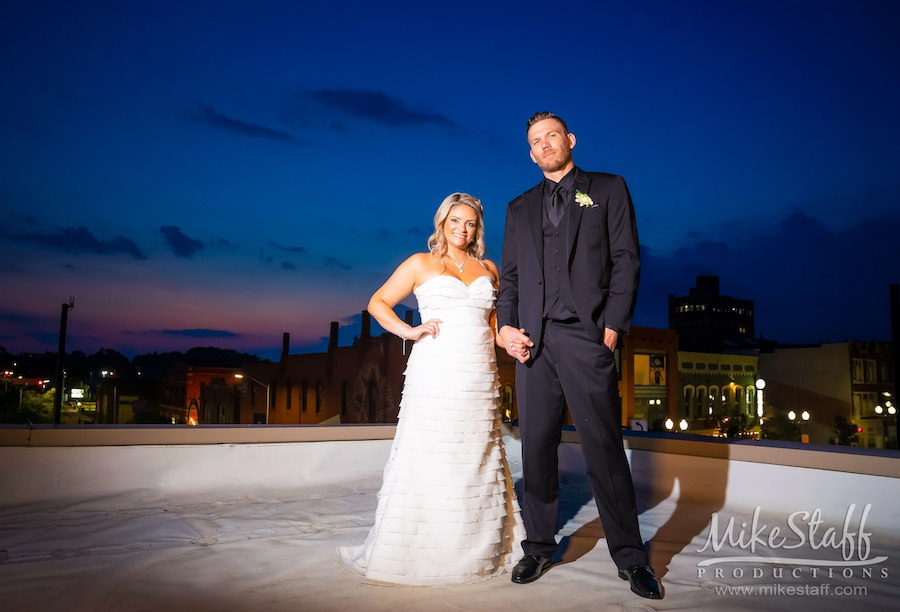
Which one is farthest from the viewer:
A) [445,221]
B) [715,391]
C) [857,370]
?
[715,391]

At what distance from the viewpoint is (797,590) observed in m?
2.23

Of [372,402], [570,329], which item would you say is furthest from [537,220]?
[372,402]

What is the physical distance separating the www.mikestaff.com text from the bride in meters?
0.86

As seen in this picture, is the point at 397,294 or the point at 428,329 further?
the point at 397,294

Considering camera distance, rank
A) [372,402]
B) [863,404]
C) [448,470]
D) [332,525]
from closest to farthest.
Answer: [448,470], [332,525], [372,402], [863,404]

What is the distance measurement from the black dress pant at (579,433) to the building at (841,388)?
128 feet

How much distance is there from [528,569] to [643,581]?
44cm

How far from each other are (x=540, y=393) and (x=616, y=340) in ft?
1.24

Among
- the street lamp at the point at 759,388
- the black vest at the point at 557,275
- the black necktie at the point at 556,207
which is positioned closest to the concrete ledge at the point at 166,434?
the black vest at the point at 557,275

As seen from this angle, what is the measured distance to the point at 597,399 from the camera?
229cm

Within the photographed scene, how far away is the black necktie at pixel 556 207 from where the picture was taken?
250 cm

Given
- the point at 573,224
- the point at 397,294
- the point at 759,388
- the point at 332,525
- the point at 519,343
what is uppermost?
the point at 573,224

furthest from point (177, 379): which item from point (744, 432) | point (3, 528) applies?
point (3, 528)

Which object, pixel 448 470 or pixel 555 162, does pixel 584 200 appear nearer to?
pixel 555 162
